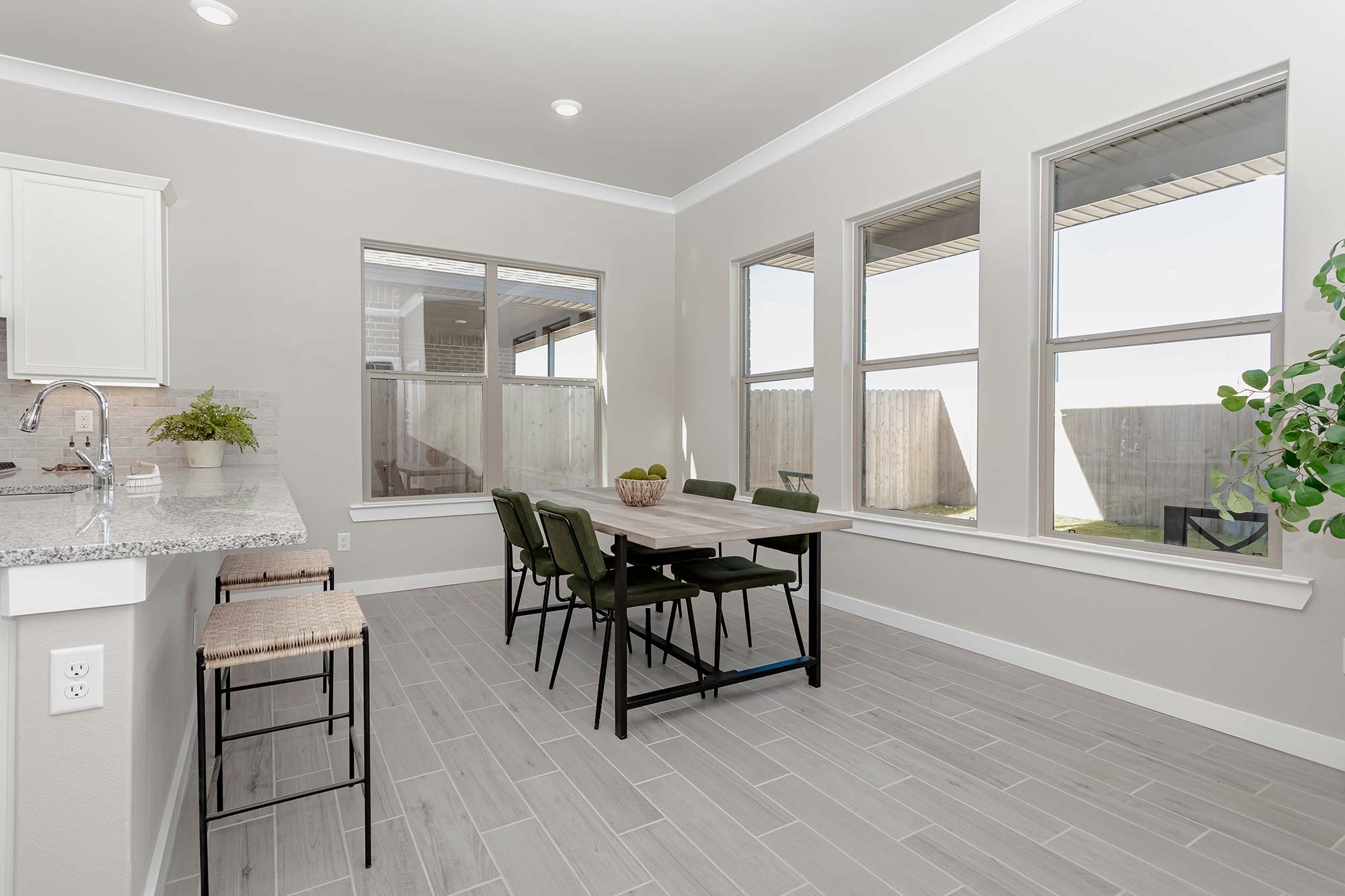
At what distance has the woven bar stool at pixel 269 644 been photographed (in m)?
1.63

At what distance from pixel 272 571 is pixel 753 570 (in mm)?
1967

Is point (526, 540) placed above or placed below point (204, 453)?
below

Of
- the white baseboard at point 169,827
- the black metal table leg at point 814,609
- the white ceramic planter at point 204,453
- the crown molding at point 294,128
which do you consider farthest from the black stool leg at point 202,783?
the crown molding at point 294,128

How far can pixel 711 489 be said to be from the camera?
13.0 feet

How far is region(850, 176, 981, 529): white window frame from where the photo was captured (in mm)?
3479

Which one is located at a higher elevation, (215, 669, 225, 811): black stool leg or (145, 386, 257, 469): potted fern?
(145, 386, 257, 469): potted fern

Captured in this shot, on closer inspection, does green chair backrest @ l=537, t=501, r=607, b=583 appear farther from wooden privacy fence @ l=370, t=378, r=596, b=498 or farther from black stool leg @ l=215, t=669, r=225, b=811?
wooden privacy fence @ l=370, t=378, r=596, b=498

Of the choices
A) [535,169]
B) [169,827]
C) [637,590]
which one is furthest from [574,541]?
[535,169]

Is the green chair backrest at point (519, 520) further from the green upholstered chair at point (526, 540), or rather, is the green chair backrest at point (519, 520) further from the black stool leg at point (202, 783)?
the black stool leg at point (202, 783)

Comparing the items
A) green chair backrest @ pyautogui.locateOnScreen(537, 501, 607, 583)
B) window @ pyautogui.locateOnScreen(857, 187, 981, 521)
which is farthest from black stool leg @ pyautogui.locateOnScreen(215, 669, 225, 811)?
window @ pyautogui.locateOnScreen(857, 187, 981, 521)

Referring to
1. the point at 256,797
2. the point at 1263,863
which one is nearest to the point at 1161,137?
the point at 1263,863

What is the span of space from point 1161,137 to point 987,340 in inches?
40.6

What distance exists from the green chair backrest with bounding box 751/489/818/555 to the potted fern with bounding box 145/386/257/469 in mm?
2890

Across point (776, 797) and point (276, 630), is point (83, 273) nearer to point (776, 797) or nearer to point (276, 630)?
point (276, 630)
